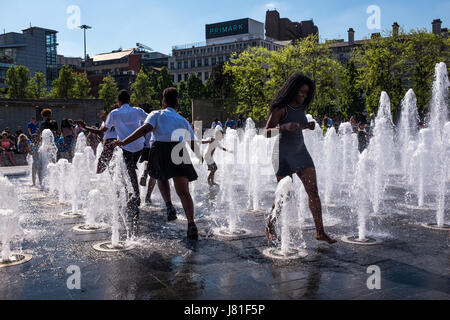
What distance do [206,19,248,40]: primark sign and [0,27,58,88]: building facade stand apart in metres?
40.1

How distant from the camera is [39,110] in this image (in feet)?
108

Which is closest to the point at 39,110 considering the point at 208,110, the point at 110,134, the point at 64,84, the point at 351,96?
the point at 208,110

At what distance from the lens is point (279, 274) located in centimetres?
374

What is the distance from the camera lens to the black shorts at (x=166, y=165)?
16.5 ft

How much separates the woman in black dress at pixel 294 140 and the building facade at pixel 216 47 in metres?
87.4

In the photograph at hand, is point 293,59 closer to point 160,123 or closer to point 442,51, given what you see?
point 442,51

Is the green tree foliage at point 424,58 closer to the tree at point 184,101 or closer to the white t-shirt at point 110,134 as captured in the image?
the white t-shirt at point 110,134

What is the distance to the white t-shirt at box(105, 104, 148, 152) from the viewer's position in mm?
6254

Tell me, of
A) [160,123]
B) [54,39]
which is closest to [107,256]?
[160,123]

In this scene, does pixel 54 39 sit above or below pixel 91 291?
above

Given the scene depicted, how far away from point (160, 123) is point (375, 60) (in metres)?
36.8

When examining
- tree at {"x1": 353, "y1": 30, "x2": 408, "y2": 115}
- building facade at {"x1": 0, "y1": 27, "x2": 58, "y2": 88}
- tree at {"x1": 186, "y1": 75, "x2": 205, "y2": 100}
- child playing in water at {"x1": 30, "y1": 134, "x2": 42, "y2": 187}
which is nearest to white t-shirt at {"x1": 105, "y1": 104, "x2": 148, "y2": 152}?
child playing in water at {"x1": 30, "y1": 134, "x2": 42, "y2": 187}

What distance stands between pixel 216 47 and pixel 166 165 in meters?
93.9

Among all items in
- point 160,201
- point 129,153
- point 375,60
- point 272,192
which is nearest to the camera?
point 129,153
